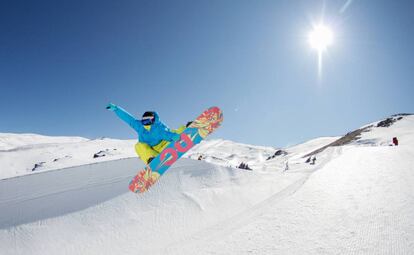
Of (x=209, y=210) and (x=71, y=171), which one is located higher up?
(x=71, y=171)

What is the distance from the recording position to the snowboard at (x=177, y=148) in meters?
3.97

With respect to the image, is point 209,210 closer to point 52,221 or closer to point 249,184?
point 249,184

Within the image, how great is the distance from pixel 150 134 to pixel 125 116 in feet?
2.75

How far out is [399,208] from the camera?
9.75 feet

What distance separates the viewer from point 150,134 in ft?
14.7

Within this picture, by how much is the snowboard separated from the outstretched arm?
0.86m

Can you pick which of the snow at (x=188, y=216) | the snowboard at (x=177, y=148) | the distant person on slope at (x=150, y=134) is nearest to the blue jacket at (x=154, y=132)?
the distant person on slope at (x=150, y=134)

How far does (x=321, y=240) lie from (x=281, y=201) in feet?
4.58

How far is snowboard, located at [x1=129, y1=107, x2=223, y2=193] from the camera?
13.0 ft

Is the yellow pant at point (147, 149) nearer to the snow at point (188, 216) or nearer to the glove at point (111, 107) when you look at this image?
the snow at point (188, 216)

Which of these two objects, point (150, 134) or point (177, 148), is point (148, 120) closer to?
point (150, 134)

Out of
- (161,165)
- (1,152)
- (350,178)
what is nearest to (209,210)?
(161,165)

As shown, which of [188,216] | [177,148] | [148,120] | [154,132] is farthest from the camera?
[177,148]

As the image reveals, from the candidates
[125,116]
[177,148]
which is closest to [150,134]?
[177,148]
